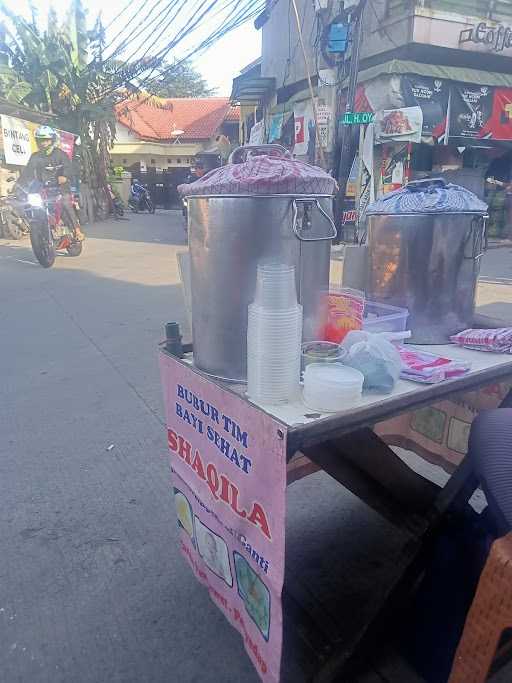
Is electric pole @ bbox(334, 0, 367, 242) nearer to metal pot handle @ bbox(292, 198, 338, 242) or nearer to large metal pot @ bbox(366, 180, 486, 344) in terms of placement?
large metal pot @ bbox(366, 180, 486, 344)

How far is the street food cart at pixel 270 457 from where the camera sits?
1097mm

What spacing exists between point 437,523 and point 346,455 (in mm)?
328

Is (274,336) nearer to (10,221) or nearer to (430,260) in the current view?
(430,260)

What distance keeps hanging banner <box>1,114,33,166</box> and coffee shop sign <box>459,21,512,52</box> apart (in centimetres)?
901

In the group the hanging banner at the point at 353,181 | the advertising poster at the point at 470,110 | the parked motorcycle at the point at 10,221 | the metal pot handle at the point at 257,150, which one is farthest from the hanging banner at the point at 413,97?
the metal pot handle at the point at 257,150

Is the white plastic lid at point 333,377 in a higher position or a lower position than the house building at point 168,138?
lower

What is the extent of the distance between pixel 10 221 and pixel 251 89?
6.60 meters

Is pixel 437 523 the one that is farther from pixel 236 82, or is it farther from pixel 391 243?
pixel 236 82

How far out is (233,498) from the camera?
4.15 ft

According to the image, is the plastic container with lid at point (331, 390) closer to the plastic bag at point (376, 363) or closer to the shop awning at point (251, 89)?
the plastic bag at point (376, 363)

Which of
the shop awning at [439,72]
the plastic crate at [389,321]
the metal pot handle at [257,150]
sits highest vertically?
the shop awning at [439,72]

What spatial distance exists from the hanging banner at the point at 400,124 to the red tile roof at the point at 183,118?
56.2 feet

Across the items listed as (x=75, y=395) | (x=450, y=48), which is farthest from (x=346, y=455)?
(x=450, y=48)

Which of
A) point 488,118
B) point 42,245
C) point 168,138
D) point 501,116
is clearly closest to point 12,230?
point 42,245
